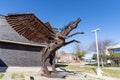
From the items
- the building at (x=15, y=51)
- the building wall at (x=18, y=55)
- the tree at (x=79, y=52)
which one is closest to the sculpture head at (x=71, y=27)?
the building at (x=15, y=51)

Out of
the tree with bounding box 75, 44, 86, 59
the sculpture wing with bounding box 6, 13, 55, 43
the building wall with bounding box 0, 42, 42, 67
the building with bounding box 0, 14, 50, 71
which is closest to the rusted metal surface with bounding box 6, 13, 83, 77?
the sculpture wing with bounding box 6, 13, 55, 43

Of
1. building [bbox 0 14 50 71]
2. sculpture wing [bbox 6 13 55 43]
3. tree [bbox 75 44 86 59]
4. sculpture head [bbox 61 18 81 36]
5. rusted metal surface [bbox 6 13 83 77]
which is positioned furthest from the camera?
tree [bbox 75 44 86 59]

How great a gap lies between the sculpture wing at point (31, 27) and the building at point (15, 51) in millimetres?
5437

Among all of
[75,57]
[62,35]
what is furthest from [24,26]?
[75,57]

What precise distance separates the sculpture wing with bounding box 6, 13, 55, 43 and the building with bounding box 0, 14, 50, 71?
544 centimetres

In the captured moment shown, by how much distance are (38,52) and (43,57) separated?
7.25 m

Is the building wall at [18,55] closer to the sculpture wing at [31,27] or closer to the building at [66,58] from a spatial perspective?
the sculpture wing at [31,27]

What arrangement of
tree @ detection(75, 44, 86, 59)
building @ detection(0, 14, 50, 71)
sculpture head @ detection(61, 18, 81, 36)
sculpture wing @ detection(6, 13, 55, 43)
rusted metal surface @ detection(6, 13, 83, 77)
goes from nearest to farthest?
sculpture wing @ detection(6, 13, 55, 43) < rusted metal surface @ detection(6, 13, 83, 77) < sculpture head @ detection(61, 18, 81, 36) < building @ detection(0, 14, 50, 71) < tree @ detection(75, 44, 86, 59)

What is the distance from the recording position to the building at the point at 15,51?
663 inches

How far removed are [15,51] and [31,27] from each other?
6.97m

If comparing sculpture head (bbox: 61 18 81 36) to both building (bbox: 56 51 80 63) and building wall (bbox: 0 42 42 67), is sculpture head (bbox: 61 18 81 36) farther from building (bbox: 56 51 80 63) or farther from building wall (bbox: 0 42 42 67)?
building (bbox: 56 51 80 63)

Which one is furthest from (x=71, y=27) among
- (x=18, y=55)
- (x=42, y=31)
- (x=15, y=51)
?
(x=18, y=55)

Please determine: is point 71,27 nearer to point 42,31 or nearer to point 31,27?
point 42,31

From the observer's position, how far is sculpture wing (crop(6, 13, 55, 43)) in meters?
10.8
